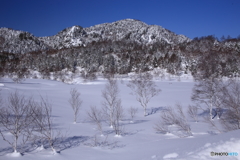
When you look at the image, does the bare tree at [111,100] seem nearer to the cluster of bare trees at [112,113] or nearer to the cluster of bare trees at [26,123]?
the cluster of bare trees at [112,113]

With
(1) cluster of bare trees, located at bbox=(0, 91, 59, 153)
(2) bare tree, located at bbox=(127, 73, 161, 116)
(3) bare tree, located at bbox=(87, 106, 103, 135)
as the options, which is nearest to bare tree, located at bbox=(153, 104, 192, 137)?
(3) bare tree, located at bbox=(87, 106, 103, 135)

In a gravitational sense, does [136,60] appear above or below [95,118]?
above

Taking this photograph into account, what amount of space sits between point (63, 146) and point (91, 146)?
2050 mm

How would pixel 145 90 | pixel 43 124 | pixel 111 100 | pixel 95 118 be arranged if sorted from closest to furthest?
1. pixel 43 124
2. pixel 95 118
3. pixel 111 100
4. pixel 145 90

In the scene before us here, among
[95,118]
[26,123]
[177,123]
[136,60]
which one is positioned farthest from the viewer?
[136,60]

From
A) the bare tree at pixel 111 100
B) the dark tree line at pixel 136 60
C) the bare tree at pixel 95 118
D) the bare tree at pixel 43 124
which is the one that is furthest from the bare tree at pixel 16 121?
the dark tree line at pixel 136 60

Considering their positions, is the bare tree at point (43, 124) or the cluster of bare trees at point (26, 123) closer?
the bare tree at point (43, 124)

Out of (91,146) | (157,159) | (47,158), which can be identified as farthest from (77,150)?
(157,159)

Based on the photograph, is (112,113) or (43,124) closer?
(43,124)

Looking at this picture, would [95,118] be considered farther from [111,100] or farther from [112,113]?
[111,100]

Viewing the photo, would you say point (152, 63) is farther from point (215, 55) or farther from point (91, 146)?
point (91, 146)

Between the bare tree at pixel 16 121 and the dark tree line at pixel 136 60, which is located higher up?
the dark tree line at pixel 136 60

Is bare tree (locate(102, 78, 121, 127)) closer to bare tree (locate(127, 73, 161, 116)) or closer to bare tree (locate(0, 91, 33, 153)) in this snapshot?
bare tree (locate(127, 73, 161, 116))

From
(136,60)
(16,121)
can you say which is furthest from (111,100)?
(136,60)
